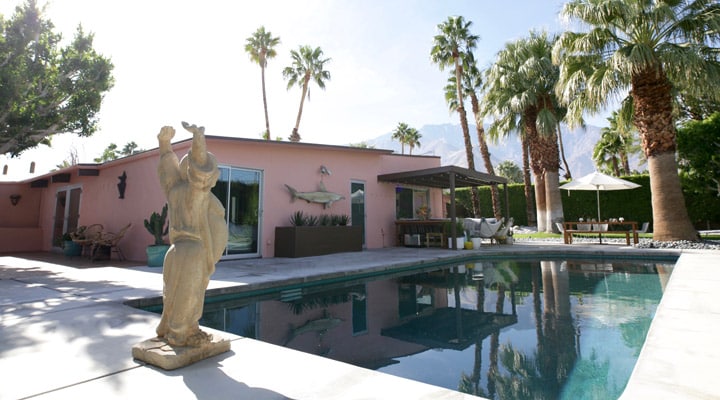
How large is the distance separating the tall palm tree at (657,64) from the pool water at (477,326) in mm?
4668

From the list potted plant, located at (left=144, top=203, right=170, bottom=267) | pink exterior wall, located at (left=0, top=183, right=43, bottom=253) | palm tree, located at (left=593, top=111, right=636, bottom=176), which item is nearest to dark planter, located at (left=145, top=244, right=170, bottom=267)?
potted plant, located at (left=144, top=203, right=170, bottom=267)

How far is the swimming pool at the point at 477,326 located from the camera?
A: 104 inches

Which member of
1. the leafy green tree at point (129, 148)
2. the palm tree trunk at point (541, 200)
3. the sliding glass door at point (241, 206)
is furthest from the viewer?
the leafy green tree at point (129, 148)

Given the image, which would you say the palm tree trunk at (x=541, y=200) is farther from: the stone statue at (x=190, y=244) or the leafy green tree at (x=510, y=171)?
the leafy green tree at (x=510, y=171)

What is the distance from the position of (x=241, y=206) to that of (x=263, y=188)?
2.67 ft

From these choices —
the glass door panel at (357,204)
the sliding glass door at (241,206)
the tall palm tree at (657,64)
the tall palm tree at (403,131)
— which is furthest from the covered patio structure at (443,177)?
the tall palm tree at (403,131)

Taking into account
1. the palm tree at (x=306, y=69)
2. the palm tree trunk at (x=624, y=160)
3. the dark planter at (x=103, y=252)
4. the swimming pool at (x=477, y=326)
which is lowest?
the swimming pool at (x=477, y=326)

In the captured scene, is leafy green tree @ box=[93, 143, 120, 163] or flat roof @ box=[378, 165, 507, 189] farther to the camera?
leafy green tree @ box=[93, 143, 120, 163]

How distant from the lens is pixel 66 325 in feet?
10.4

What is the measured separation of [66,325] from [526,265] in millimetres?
8869

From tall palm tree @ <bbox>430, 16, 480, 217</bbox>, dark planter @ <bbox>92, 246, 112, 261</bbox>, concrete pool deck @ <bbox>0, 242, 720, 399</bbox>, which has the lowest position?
concrete pool deck @ <bbox>0, 242, 720, 399</bbox>

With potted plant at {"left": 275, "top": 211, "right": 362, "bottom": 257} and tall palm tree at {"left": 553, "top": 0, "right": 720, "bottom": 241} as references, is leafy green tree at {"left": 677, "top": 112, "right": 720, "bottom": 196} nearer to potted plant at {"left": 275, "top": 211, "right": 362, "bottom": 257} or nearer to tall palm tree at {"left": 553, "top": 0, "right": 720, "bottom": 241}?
tall palm tree at {"left": 553, "top": 0, "right": 720, "bottom": 241}

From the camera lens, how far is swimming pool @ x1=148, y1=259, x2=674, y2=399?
8.67ft

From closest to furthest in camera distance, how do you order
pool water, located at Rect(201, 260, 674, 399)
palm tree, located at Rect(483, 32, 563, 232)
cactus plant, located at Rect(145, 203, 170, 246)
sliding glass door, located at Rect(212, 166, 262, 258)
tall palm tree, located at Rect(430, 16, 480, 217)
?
1. pool water, located at Rect(201, 260, 674, 399)
2. cactus plant, located at Rect(145, 203, 170, 246)
3. sliding glass door, located at Rect(212, 166, 262, 258)
4. palm tree, located at Rect(483, 32, 563, 232)
5. tall palm tree, located at Rect(430, 16, 480, 217)
